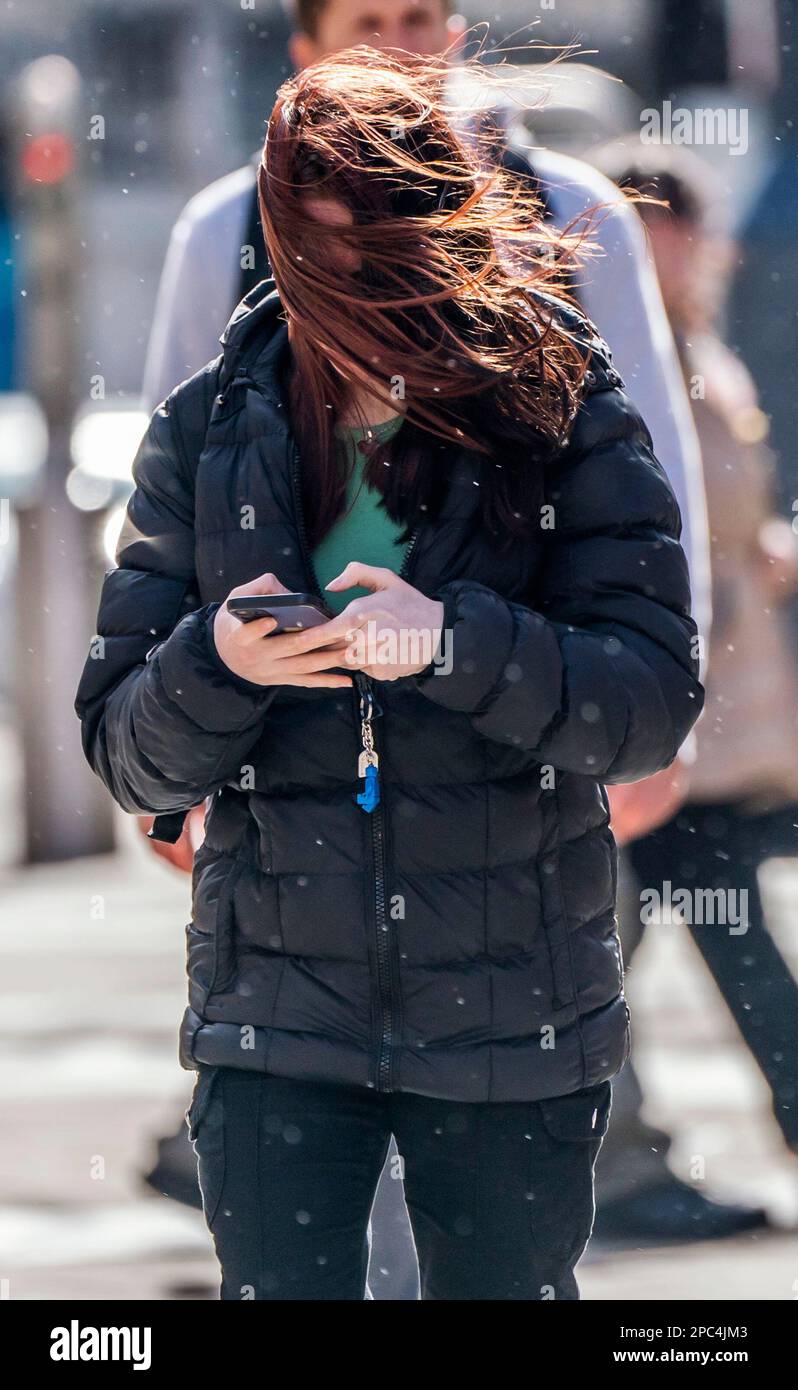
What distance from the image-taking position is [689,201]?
4.75 m

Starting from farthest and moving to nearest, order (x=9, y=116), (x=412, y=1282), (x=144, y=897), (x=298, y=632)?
(x=9, y=116) → (x=144, y=897) → (x=412, y=1282) → (x=298, y=632)

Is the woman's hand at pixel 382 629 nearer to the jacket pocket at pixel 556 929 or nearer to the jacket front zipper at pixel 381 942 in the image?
the jacket front zipper at pixel 381 942

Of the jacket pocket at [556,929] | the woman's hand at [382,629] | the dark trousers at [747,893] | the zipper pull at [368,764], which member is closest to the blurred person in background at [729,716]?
the dark trousers at [747,893]

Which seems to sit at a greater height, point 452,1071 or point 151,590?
point 151,590

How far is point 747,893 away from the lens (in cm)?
467

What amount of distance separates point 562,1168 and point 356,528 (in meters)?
0.78

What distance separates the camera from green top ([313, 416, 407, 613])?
8.43 ft

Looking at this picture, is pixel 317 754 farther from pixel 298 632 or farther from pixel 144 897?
pixel 144 897

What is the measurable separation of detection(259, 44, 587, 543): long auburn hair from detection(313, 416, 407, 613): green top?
2cm

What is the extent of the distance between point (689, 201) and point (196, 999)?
8.97ft

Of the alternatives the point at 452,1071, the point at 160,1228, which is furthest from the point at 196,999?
the point at 160,1228

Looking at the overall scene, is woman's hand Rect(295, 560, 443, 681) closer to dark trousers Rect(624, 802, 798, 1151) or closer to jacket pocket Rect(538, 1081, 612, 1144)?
jacket pocket Rect(538, 1081, 612, 1144)

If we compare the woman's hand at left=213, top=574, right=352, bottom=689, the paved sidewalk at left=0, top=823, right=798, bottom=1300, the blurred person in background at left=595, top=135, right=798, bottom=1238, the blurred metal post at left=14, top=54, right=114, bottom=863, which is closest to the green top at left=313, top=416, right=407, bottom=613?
the woman's hand at left=213, top=574, right=352, bottom=689
